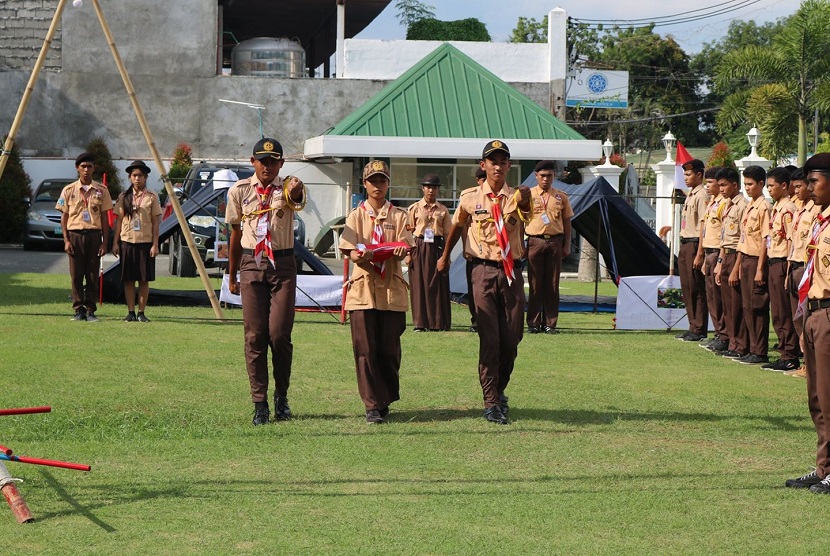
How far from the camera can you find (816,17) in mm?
32625

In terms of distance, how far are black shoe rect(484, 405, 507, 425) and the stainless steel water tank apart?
28078 millimetres

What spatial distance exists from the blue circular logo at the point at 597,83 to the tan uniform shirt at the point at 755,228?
28.0 m

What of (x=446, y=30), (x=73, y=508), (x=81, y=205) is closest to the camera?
(x=73, y=508)

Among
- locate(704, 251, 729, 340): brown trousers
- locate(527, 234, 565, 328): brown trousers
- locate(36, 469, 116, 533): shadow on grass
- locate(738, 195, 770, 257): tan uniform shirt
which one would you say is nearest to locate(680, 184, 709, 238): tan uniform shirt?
locate(704, 251, 729, 340): brown trousers

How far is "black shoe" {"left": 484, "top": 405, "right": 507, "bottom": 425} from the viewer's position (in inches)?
379

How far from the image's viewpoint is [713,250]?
49.6ft

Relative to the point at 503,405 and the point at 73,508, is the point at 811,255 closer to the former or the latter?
the point at 503,405

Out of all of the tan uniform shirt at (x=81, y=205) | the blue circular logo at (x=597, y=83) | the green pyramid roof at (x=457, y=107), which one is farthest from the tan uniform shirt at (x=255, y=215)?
the blue circular logo at (x=597, y=83)

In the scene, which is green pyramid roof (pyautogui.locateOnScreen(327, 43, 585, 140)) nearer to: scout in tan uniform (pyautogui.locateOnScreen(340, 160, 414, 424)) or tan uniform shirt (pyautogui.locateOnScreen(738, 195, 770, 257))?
tan uniform shirt (pyautogui.locateOnScreen(738, 195, 770, 257))

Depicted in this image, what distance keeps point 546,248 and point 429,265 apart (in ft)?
5.39

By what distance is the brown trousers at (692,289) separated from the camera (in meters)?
15.9

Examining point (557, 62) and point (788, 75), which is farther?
point (557, 62)

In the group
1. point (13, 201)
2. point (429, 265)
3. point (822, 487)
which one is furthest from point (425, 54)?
point (822, 487)

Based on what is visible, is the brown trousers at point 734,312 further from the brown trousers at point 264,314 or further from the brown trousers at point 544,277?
the brown trousers at point 264,314
